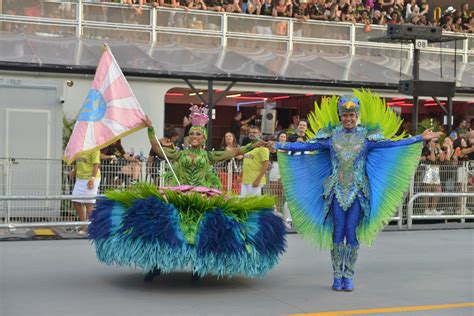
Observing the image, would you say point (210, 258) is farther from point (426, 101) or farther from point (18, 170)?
point (426, 101)

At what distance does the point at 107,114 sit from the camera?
928 cm

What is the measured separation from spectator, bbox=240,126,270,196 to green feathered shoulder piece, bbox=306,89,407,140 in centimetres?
485

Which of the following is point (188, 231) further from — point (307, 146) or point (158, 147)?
point (307, 146)

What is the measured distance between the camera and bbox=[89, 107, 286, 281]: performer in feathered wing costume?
810 centimetres

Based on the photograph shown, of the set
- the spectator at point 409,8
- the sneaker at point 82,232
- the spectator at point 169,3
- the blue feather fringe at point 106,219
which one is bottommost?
the sneaker at point 82,232

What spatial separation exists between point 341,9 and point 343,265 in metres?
17.0

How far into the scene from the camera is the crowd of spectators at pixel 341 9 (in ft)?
74.5

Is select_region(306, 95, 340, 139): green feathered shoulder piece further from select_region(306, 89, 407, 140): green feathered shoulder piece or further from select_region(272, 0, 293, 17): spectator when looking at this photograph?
select_region(272, 0, 293, 17): spectator

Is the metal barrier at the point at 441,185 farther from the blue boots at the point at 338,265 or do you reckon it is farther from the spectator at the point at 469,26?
the spectator at the point at 469,26

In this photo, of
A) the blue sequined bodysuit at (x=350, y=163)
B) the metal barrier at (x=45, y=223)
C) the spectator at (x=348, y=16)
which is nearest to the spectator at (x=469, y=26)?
the spectator at (x=348, y=16)

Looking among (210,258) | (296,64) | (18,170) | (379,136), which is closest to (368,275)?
(379,136)

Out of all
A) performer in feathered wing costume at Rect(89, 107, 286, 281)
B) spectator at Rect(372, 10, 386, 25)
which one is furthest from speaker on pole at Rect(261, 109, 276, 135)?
performer in feathered wing costume at Rect(89, 107, 286, 281)

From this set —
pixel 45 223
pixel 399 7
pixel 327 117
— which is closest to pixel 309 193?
pixel 327 117

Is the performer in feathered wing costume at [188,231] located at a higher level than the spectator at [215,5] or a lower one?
lower
